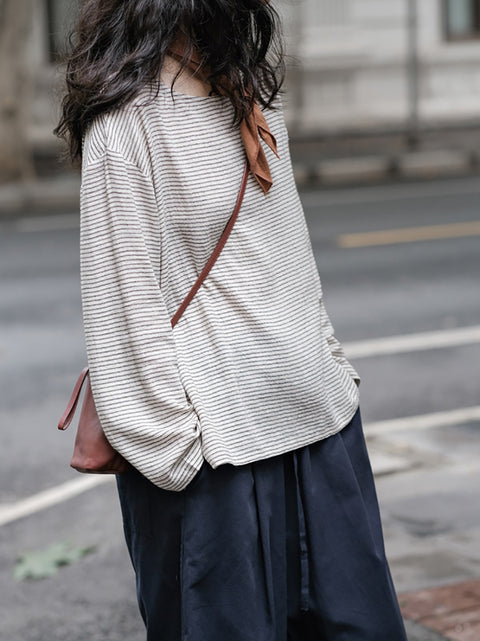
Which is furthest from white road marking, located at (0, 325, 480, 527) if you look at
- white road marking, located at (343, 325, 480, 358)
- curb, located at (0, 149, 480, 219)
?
curb, located at (0, 149, 480, 219)

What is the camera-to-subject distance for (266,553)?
228 centimetres

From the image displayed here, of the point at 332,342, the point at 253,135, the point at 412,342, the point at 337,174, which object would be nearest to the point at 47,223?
the point at 337,174

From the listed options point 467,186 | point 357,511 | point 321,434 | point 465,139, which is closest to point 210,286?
point 321,434

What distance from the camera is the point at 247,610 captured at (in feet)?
7.45

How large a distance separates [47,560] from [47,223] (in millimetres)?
10495

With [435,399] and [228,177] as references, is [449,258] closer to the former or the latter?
[435,399]

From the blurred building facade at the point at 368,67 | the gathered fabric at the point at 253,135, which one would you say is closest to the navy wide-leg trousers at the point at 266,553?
the gathered fabric at the point at 253,135

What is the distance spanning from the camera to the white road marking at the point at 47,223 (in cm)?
1371

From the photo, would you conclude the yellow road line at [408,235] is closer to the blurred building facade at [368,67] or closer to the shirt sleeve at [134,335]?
the blurred building facade at [368,67]

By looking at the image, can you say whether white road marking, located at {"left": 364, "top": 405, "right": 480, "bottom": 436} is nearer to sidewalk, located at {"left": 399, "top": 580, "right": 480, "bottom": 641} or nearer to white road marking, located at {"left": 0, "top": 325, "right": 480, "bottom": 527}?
white road marking, located at {"left": 0, "top": 325, "right": 480, "bottom": 527}

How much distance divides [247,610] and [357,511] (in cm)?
33

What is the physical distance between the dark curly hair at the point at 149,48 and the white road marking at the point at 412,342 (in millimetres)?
4763

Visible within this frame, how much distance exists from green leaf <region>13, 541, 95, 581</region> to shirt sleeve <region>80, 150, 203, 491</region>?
78.1 inches

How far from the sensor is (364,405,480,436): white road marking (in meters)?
5.50
